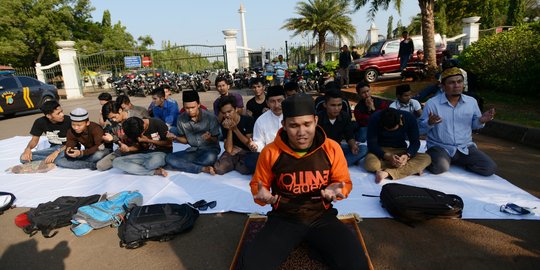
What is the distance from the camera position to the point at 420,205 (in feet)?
9.80

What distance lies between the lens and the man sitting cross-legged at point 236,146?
4426mm

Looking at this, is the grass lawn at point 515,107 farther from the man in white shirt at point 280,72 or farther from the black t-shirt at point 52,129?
the black t-shirt at point 52,129

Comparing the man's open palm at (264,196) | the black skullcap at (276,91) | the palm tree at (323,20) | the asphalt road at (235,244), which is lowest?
the asphalt road at (235,244)

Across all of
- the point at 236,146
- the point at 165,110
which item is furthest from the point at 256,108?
the point at 165,110

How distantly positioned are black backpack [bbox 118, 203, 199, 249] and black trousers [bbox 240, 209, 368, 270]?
3.62 ft

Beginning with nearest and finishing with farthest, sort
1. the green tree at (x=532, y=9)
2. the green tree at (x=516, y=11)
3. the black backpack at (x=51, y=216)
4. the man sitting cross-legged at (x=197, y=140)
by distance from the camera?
the black backpack at (x=51, y=216) → the man sitting cross-legged at (x=197, y=140) → the green tree at (x=516, y=11) → the green tree at (x=532, y=9)

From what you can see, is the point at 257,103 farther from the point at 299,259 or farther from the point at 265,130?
the point at 299,259

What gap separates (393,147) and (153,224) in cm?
319

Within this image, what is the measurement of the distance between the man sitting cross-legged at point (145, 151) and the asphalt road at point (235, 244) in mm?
1547

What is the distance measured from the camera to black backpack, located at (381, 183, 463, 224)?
2.99 m

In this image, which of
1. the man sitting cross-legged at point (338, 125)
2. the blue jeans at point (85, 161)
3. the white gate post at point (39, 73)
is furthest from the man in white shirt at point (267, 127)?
the white gate post at point (39, 73)

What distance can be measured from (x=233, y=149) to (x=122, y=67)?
21.5 metres

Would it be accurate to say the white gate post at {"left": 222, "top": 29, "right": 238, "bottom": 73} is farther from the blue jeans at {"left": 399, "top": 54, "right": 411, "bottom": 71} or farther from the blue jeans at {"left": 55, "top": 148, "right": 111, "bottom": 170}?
the blue jeans at {"left": 55, "top": 148, "right": 111, "bottom": 170}

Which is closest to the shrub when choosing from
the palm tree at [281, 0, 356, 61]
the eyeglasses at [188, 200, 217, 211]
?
the eyeglasses at [188, 200, 217, 211]
